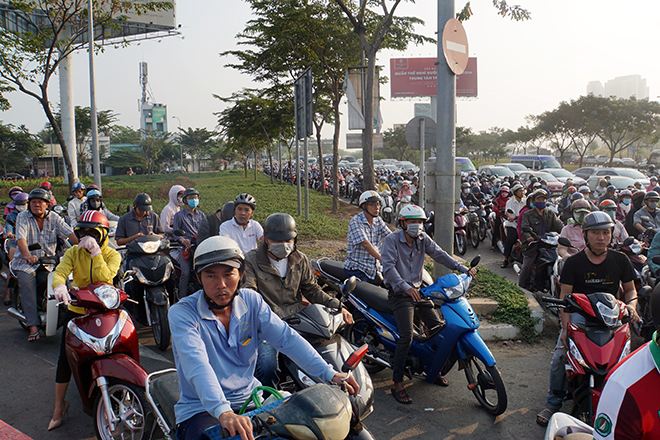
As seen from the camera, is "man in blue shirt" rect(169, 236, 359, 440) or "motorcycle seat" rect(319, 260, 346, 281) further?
"motorcycle seat" rect(319, 260, 346, 281)

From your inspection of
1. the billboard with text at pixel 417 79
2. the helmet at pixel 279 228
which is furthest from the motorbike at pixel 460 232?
the billboard with text at pixel 417 79

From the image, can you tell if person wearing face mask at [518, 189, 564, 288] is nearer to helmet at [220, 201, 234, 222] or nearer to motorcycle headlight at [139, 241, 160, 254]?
helmet at [220, 201, 234, 222]

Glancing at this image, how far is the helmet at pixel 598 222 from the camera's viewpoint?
12.6 feet

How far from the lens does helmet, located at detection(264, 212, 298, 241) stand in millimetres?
3697

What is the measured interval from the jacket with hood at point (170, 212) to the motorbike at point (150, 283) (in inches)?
51.1

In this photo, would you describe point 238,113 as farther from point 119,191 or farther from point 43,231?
point 43,231

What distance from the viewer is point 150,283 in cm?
548

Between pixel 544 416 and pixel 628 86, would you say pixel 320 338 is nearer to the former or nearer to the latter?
pixel 544 416

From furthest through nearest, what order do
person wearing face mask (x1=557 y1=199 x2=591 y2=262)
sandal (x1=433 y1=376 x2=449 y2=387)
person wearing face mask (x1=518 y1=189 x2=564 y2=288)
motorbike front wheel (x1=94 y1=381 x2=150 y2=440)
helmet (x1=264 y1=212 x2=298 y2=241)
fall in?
person wearing face mask (x1=518 y1=189 x2=564 y2=288), person wearing face mask (x1=557 y1=199 x2=591 y2=262), sandal (x1=433 y1=376 x2=449 y2=387), helmet (x1=264 y1=212 x2=298 y2=241), motorbike front wheel (x1=94 y1=381 x2=150 y2=440)

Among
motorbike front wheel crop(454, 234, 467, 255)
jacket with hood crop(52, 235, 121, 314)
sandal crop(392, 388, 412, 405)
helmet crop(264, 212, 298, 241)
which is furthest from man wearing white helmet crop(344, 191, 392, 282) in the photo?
motorbike front wheel crop(454, 234, 467, 255)

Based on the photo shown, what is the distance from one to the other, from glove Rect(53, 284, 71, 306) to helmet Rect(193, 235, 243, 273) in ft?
6.34

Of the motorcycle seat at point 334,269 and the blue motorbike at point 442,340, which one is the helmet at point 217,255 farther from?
the motorcycle seat at point 334,269

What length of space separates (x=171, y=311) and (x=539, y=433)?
3.00 m

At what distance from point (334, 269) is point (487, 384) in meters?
2.17
